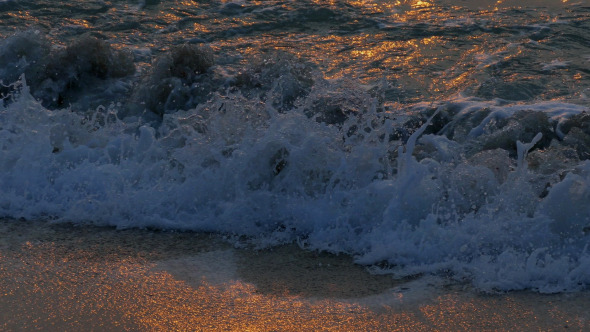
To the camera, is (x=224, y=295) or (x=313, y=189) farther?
(x=313, y=189)

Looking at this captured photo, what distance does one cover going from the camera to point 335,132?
4.56 m

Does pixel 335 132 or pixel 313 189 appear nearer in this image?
pixel 313 189

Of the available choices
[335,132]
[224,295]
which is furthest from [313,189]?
[224,295]

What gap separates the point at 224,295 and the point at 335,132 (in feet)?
5.01

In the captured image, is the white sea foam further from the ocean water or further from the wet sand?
the wet sand

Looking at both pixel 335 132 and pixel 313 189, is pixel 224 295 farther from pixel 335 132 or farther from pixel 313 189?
pixel 335 132

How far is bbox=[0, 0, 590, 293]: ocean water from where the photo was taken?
151 inches

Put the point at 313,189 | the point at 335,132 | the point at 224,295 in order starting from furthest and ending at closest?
the point at 335,132 → the point at 313,189 → the point at 224,295

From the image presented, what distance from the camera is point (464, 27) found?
7.08 meters

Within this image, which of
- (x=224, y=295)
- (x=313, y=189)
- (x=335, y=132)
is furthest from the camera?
(x=335, y=132)

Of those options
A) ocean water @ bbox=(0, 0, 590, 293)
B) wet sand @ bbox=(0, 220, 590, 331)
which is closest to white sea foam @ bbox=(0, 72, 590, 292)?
ocean water @ bbox=(0, 0, 590, 293)

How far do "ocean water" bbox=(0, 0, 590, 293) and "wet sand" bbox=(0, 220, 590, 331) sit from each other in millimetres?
172

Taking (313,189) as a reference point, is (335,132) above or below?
above

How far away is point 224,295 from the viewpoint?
339 cm
